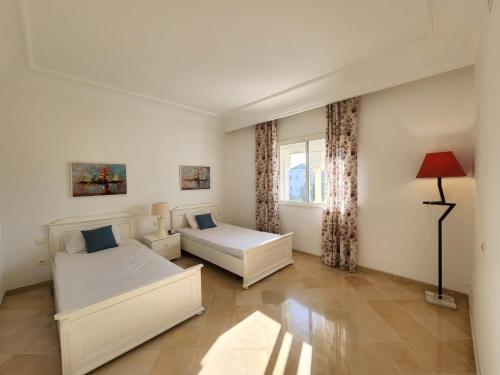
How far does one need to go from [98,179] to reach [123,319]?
96.2 inches

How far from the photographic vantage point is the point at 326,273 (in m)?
3.31

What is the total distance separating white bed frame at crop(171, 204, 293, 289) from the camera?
9.67ft

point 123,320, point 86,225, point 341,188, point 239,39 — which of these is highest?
point 239,39

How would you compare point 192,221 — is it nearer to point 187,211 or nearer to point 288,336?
point 187,211

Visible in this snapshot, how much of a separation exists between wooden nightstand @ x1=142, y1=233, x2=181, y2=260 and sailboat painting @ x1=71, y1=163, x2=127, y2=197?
96cm

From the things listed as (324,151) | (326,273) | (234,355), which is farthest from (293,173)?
(234,355)

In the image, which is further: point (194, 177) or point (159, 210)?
point (194, 177)

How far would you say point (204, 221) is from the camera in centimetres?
432

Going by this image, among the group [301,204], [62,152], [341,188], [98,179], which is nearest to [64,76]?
[62,152]

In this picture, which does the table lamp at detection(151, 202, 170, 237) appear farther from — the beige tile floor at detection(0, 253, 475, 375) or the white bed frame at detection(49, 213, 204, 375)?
the white bed frame at detection(49, 213, 204, 375)

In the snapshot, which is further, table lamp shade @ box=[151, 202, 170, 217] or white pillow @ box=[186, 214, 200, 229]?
white pillow @ box=[186, 214, 200, 229]

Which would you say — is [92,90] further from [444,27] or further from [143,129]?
[444,27]

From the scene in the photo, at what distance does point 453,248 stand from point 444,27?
2.43m

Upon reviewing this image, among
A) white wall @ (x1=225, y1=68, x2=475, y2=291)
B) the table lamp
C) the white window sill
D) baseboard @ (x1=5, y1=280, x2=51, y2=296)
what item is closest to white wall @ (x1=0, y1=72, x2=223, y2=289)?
baseboard @ (x1=5, y1=280, x2=51, y2=296)
